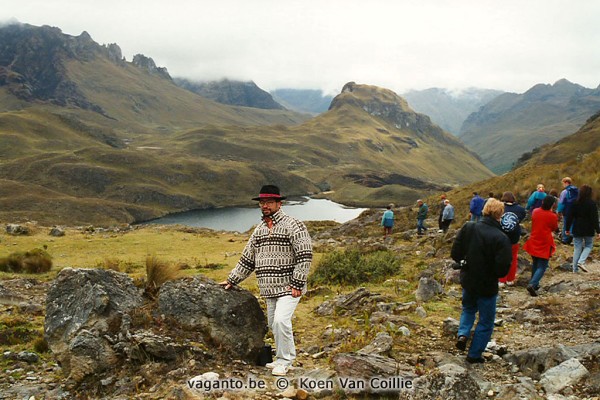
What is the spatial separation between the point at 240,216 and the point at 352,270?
125 m

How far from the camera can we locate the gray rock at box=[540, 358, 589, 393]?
6414 millimetres

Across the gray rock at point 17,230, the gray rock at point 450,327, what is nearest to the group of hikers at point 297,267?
the gray rock at point 450,327

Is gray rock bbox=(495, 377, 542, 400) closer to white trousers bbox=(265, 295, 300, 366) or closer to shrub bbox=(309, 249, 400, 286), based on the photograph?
white trousers bbox=(265, 295, 300, 366)

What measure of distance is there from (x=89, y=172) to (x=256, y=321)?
17112cm

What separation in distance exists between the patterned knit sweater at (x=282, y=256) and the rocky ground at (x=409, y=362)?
4.96 feet

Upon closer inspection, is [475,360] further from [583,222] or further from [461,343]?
[583,222]

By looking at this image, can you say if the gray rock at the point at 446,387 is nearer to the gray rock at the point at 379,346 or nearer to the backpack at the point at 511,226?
the gray rock at the point at 379,346

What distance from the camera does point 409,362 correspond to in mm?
7785

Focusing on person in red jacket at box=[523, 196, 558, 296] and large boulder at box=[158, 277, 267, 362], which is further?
person in red jacket at box=[523, 196, 558, 296]

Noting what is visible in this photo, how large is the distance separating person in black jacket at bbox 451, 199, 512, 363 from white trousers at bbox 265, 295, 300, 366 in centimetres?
340

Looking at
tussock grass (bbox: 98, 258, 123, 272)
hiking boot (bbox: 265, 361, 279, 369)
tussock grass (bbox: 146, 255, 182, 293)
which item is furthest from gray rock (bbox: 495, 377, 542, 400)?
tussock grass (bbox: 98, 258, 123, 272)

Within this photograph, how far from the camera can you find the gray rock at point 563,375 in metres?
6.41

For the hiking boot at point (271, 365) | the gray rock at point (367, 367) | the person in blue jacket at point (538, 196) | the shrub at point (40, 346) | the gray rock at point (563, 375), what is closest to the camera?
the gray rock at point (563, 375)

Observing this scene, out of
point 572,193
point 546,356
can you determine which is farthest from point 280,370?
point 572,193
